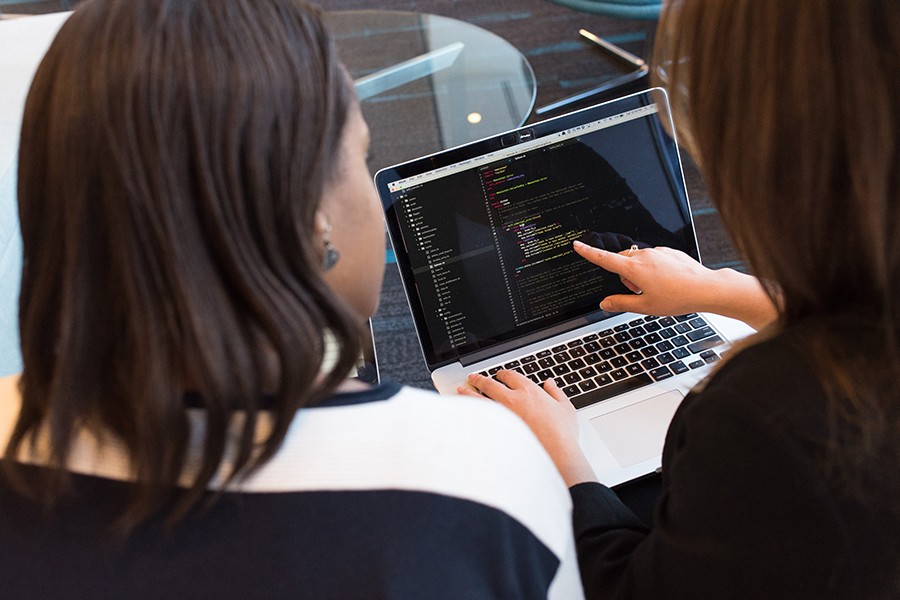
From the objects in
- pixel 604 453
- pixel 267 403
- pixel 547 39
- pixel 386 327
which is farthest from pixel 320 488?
pixel 547 39

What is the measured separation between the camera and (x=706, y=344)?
45.5 inches

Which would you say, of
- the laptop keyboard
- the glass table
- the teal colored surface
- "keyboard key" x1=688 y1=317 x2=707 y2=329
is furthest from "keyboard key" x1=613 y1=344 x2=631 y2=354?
the teal colored surface

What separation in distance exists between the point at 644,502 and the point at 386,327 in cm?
101

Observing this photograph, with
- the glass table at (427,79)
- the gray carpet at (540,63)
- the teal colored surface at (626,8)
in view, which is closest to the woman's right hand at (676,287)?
the gray carpet at (540,63)

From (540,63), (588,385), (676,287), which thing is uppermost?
(676,287)

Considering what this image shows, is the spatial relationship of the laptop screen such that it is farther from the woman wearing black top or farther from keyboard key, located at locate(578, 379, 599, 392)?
the woman wearing black top

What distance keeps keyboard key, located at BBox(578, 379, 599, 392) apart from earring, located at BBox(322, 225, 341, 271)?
1.73 ft

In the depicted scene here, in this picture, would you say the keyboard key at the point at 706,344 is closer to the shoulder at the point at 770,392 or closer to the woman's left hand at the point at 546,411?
the woman's left hand at the point at 546,411

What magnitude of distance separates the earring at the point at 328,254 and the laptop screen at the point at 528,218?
1.32 ft

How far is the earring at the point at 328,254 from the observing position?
65 centimetres

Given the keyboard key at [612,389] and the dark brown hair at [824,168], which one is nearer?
the dark brown hair at [824,168]

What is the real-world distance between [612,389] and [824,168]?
0.58 metres

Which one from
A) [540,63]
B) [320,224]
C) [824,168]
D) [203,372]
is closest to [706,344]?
[824,168]

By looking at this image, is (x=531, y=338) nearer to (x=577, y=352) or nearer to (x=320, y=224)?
(x=577, y=352)
